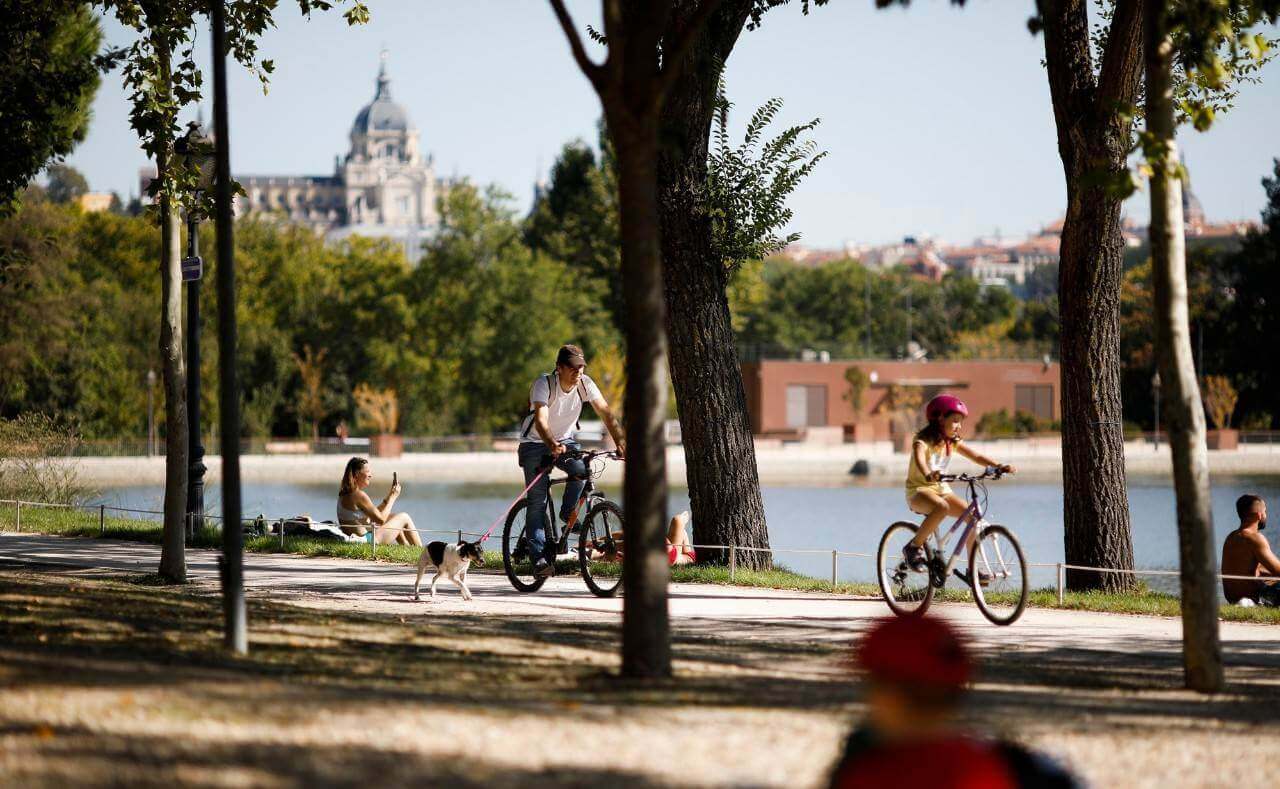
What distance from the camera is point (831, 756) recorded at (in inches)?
225

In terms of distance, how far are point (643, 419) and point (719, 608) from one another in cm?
458

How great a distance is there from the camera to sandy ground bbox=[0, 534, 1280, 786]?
17.3 ft

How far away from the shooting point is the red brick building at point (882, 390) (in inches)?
3194

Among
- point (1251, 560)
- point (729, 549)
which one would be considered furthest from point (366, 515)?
point (1251, 560)

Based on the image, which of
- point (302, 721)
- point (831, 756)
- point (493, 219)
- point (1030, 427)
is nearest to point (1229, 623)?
point (831, 756)

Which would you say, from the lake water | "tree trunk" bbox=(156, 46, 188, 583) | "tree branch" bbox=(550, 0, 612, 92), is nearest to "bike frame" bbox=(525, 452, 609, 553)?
"tree trunk" bbox=(156, 46, 188, 583)

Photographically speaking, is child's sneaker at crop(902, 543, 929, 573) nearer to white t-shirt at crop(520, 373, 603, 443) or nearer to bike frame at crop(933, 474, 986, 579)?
bike frame at crop(933, 474, 986, 579)

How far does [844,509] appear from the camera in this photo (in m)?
42.4

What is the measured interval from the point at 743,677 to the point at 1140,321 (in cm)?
7803

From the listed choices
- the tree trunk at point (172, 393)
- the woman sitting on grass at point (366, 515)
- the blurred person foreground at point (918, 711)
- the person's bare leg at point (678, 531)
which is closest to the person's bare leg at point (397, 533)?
the woman sitting on grass at point (366, 515)

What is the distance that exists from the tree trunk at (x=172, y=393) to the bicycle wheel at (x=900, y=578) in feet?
18.9

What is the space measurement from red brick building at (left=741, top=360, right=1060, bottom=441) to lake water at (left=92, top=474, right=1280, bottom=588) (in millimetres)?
25547

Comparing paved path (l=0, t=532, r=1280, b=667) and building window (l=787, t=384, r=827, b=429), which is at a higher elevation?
building window (l=787, t=384, r=827, b=429)

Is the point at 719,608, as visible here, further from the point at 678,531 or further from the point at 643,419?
the point at 643,419
